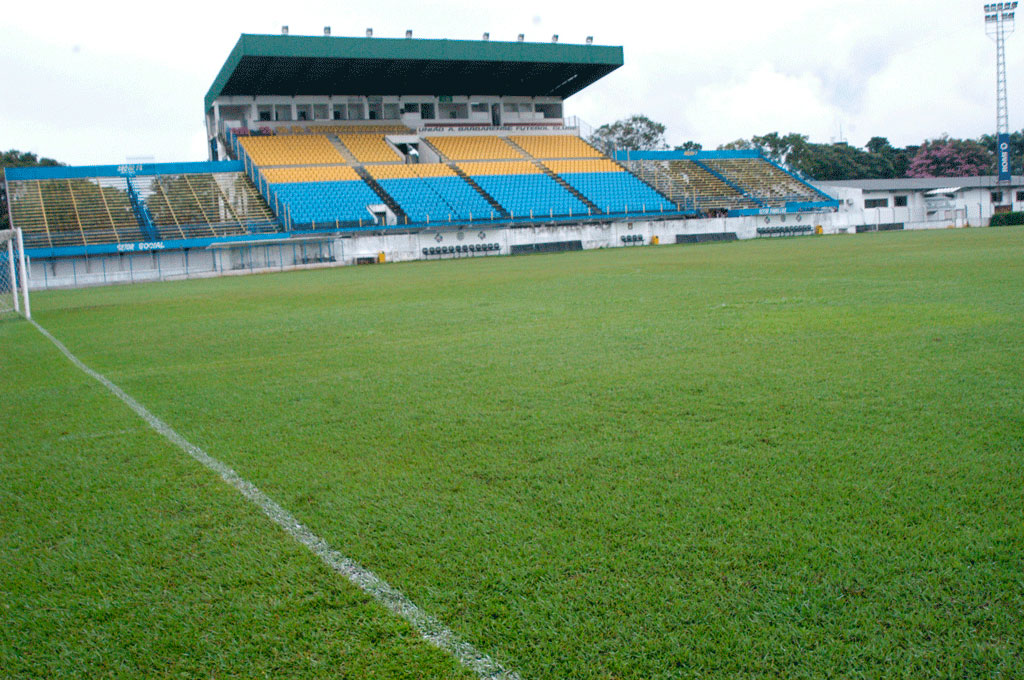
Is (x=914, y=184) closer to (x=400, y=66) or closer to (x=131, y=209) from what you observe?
(x=400, y=66)

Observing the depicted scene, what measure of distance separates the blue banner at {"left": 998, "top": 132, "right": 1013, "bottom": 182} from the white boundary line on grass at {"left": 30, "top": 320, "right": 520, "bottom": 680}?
58.5 meters

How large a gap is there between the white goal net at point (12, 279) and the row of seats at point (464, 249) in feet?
59.6

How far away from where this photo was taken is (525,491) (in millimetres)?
3713

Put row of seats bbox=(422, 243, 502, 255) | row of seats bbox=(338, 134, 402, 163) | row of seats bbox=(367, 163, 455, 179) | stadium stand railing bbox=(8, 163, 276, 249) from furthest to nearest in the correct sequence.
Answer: row of seats bbox=(338, 134, 402, 163) < row of seats bbox=(367, 163, 455, 179) < row of seats bbox=(422, 243, 502, 255) < stadium stand railing bbox=(8, 163, 276, 249)

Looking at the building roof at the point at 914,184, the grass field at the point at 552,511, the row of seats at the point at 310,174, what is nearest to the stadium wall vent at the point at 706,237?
the building roof at the point at 914,184

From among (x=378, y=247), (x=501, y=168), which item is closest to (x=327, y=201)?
(x=378, y=247)

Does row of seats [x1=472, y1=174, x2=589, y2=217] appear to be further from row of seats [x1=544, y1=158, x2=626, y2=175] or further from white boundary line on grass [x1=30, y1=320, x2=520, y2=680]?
white boundary line on grass [x1=30, y1=320, x2=520, y2=680]

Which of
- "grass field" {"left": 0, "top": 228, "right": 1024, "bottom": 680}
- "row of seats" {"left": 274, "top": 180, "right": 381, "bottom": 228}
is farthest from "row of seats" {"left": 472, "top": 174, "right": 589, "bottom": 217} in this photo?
"grass field" {"left": 0, "top": 228, "right": 1024, "bottom": 680}

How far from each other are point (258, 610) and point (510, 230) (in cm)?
3825

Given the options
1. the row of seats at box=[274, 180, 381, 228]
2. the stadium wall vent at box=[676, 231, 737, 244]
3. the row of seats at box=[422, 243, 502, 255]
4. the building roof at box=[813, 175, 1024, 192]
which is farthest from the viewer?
the building roof at box=[813, 175, 1024, 192]

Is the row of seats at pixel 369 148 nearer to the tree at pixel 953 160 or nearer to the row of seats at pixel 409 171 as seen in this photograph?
the row of seats at pixel 409 171

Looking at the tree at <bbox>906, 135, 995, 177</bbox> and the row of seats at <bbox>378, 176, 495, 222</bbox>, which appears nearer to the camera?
the row of seats at <bbox>378, 176, 495, 222</bbox>

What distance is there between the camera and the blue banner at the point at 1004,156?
50.7 metres

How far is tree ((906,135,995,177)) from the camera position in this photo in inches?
3022
